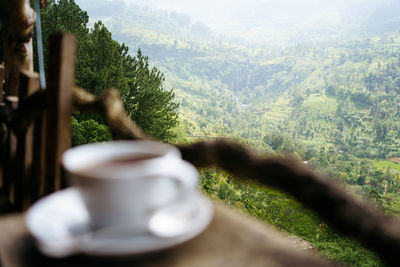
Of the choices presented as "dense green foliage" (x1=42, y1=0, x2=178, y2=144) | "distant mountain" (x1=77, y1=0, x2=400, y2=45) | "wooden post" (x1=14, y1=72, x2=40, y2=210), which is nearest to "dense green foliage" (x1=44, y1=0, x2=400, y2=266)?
"dense green foliage" (x1=42, y1=0, x2=178, y2=144)

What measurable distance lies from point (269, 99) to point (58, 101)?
5044cm

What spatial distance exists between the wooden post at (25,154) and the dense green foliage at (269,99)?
1.60 feet

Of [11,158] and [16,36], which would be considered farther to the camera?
[16,36]

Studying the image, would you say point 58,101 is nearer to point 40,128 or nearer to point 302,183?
point 40,128

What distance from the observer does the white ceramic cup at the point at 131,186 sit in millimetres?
281

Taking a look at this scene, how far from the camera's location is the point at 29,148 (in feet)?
2.60

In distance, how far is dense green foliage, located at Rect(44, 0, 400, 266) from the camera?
34.1ft

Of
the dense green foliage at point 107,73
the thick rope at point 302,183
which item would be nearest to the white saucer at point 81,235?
the thick rope at point 302,183

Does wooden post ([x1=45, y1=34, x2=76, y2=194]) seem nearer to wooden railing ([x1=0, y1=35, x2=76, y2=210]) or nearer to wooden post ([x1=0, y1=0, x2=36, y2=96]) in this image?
wooden railing ([x1=0, y1=35, x2=76, y2=210])

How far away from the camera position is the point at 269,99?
1959 inches

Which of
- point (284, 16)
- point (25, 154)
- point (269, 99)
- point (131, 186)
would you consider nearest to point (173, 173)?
point (131, 186)

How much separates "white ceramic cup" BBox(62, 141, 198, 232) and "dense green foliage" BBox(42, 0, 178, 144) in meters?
7.54

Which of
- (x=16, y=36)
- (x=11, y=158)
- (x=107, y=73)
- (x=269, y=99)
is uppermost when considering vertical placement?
(x=16, y=36)

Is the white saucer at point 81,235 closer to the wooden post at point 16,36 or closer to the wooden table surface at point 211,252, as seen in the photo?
the wooden table surface at point 211,252
